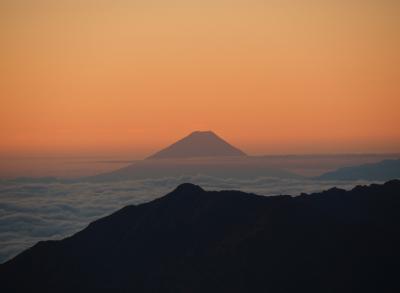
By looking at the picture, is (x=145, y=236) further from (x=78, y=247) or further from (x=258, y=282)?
(x=258, y=282)

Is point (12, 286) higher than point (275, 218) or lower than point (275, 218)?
lower

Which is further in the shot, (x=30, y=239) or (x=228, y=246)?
(x=30, y=239)

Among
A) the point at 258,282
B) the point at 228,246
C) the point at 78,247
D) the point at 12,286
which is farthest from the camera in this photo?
the point at 78,247

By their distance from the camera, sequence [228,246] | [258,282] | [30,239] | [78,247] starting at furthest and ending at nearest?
[30,239] < [78,247] < [228,246] < [258,282]

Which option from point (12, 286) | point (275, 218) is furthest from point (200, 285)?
point (12, 286)

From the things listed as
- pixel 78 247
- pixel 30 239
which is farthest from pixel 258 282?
pixel 30 239

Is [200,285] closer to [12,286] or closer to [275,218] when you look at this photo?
[275,218]
